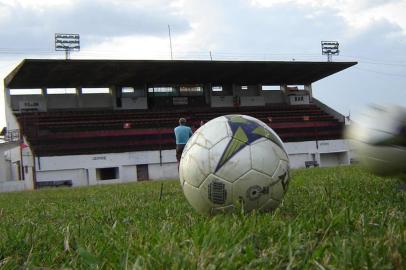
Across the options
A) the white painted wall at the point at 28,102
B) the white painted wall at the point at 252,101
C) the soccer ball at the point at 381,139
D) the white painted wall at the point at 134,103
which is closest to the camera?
the soccer ball at the point at 381,139

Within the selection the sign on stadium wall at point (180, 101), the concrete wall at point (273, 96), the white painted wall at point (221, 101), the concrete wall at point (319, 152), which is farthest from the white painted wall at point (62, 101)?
the concrete wall at point (319, 152)

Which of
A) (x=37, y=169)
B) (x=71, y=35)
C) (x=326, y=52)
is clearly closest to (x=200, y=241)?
(x=37, y=169)

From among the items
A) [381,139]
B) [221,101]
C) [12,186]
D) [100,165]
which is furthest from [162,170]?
[381,139]

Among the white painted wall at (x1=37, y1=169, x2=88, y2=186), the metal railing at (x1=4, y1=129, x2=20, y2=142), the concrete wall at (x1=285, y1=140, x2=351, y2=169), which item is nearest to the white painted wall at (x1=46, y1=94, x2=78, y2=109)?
the metal railing at (x1=4, y1=129, x2=20, y2=142)

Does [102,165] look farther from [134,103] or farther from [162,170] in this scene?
[134,103]

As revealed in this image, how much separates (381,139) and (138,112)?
34.9 meters

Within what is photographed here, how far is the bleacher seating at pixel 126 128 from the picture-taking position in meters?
32.1

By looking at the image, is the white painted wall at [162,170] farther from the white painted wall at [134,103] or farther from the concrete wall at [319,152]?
the concrete wall at [319,152]

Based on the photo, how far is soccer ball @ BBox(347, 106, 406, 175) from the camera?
2.78 metres

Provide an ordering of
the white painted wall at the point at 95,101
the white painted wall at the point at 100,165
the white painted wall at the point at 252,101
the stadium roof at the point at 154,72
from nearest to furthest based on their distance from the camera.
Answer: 1. the white painted wall at the point at 100,165
2. the stadium roof at the point at 154,72
3. the white painted wall at the point at 95,101
4. the white painted wall at the point at 252,101

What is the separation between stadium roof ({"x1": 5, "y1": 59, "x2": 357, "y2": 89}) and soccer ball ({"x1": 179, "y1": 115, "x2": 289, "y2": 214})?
99.4 feet

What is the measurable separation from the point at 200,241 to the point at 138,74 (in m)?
34.5

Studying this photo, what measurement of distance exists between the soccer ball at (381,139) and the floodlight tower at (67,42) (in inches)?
1737

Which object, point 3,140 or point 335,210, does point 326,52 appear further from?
point 335,210
